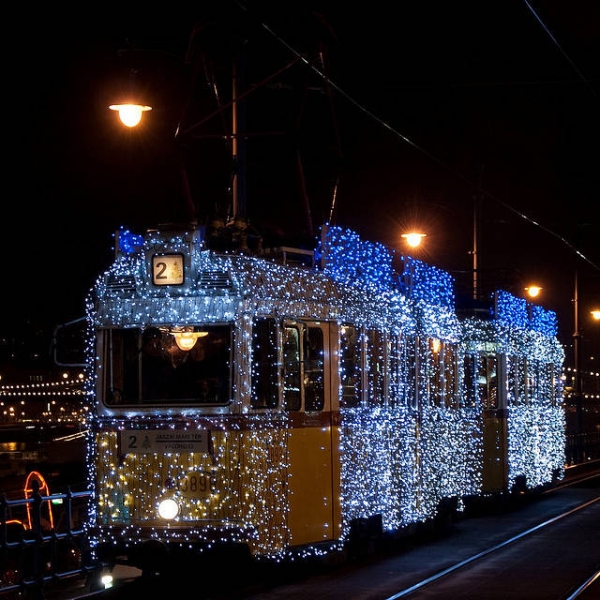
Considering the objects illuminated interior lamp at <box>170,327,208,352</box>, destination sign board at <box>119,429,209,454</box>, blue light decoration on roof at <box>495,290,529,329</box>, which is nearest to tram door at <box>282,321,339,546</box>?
illuminated interior lamp at <box>170,327,208,352</box>

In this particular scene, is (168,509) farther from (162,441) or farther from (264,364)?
(264,364)

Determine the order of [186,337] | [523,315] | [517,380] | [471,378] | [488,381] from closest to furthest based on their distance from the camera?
A: [186,337]
[471,378]
[488,381]
[517,380]
[523,315]

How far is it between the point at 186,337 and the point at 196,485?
4.67 feet

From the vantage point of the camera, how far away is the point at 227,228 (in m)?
13.1

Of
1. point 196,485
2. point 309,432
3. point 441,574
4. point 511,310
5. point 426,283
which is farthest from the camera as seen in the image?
point 511,310

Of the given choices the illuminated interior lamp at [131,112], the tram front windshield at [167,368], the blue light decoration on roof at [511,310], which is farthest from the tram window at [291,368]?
the blue light decoration on roof at [511,310]

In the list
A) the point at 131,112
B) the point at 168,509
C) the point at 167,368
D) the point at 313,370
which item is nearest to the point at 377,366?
the point at 313,370

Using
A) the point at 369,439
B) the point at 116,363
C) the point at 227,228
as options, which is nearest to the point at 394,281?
the point at 369,439

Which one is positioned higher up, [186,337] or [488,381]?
[186,337]

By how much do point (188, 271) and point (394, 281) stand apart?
4.47 metres

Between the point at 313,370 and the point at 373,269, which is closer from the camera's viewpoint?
the point at 313,370

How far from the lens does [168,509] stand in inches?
477

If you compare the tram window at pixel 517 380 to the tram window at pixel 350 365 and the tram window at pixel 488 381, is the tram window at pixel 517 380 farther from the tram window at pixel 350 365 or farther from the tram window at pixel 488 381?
the tram window at pixel 350 365

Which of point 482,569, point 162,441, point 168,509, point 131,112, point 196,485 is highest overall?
point 131,112
